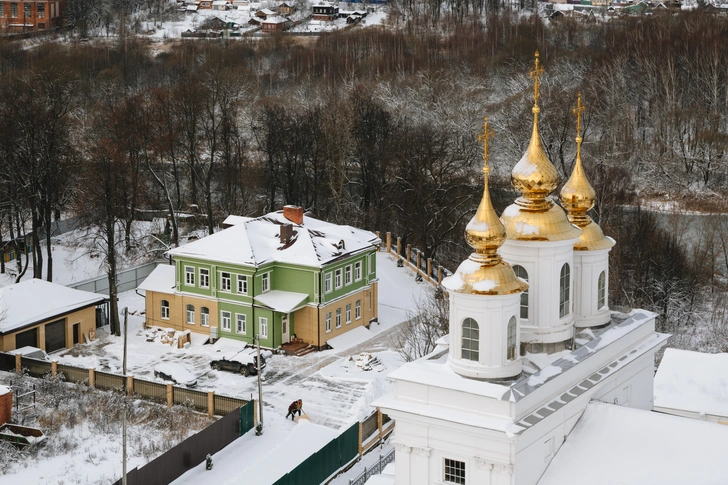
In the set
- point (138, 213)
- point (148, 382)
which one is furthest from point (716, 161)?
point (148, 382)

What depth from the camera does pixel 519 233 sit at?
661 inches

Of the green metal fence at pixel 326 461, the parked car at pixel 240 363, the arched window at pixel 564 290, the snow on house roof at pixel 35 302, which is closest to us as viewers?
the arched window at pixel 564 290

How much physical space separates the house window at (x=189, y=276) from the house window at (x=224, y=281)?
115cm

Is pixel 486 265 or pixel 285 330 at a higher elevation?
pixel 486 265

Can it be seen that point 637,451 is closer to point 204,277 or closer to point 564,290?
point 564,290

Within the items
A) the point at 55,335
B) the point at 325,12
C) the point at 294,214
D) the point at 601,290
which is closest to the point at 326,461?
the point at 601,290

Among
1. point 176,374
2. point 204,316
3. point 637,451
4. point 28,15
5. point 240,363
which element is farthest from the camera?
point 28,15

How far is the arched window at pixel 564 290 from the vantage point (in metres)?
17.1

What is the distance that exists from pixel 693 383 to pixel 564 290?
274 inches

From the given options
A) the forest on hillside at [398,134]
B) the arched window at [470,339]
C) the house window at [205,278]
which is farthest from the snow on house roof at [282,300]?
the arched window at [470,339]

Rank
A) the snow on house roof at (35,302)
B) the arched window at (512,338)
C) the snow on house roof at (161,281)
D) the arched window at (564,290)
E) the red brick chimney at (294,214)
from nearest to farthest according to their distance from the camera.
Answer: the arched window at (512,338) < the arched window at (564,290) < the snow on house roof at (35,302) < the snow on house roof at (161,281) < the red brick chimney at (294,214)

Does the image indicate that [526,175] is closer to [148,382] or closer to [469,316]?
[469,316]

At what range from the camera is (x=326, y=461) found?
22844 mm

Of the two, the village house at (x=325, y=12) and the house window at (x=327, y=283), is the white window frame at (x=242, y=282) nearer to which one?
the house window at (x=327, y=283)
